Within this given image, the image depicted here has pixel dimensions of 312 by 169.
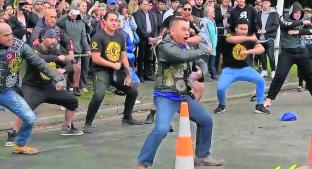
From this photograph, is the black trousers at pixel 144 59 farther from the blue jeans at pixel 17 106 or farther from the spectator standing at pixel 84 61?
the blue jeans at pixel 17 106

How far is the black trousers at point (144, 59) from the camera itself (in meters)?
14.7

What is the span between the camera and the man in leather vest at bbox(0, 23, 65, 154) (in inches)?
305

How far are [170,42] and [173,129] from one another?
121 inches

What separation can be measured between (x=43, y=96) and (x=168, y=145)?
180 centimetres

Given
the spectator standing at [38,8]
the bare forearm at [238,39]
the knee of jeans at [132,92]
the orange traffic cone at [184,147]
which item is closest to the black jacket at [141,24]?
the spectator standing at [38,8]

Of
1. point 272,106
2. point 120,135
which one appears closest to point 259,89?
point 272,106

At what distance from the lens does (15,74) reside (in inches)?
313

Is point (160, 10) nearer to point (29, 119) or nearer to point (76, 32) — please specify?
point (76, 32)

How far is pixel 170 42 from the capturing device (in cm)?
→ 690

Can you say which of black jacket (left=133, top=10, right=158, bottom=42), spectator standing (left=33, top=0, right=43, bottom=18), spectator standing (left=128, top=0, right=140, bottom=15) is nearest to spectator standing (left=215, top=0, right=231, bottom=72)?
black jacket (left=133, top=10, right=158, bottom=42)

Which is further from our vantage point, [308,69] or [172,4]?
[172,4]

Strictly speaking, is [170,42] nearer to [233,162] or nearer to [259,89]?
[233,162]

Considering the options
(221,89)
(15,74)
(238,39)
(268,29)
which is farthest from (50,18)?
(268,29)

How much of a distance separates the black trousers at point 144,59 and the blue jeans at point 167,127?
25.0 ft
